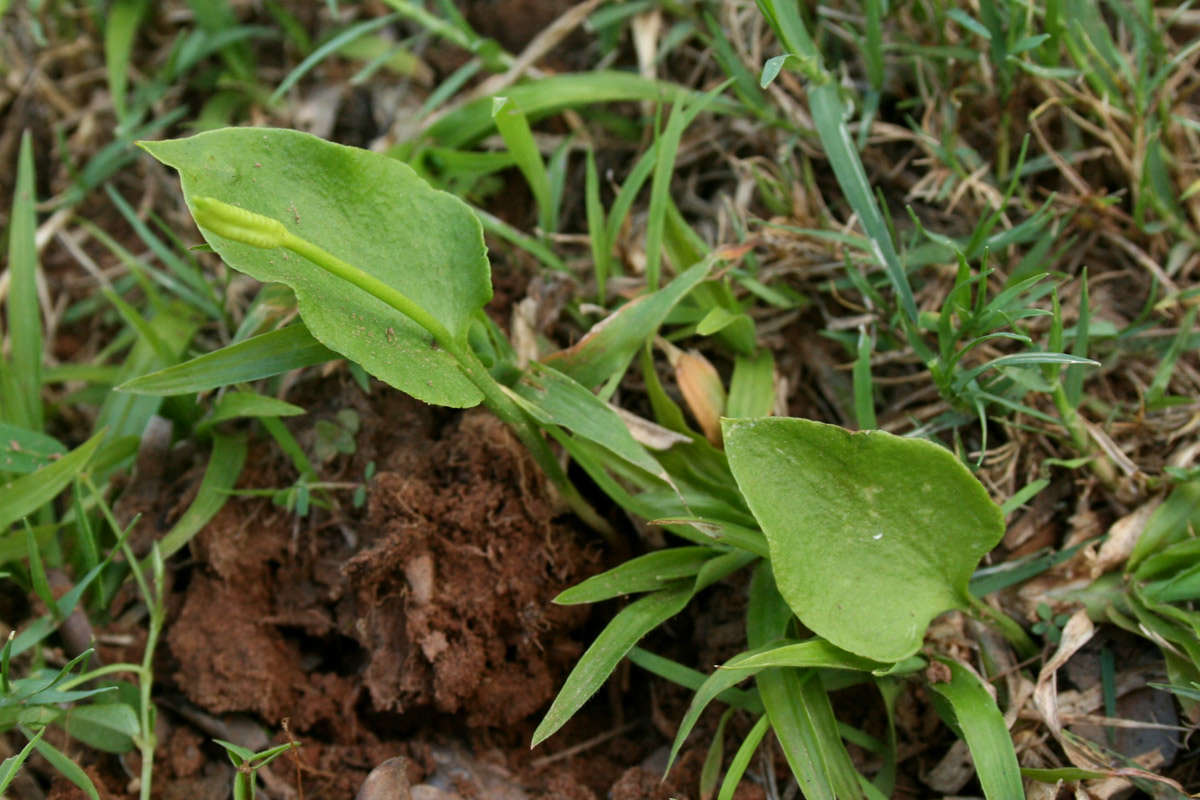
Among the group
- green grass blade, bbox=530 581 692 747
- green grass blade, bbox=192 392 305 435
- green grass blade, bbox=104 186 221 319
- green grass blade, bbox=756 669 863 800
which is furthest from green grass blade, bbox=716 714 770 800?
green grass blade, bbox=104 186 221 319

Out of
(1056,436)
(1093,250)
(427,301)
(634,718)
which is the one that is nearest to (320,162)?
(427,301)

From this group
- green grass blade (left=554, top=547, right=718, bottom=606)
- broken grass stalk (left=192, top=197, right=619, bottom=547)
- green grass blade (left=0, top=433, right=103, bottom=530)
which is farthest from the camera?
green grass blade (left=0, top=433, right=103, bottom=530)

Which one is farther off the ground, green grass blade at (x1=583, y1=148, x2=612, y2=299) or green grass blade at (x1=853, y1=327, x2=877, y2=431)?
green grass blade at (x1=583, y1=148, x2=612, y2=299)

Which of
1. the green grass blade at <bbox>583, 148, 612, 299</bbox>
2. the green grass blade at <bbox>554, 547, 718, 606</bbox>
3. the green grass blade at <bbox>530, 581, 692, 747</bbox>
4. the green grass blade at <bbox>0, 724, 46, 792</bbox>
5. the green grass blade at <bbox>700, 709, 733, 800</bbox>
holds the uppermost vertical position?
the green grass blade at <bbox>583, 148, 612, 299</bbox>

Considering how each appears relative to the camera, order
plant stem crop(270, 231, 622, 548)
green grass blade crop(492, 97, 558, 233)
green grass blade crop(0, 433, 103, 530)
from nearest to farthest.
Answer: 1. plant stem crop(270, 231, 622, 548)
2. green grass blade crop(0, 433, 103, 530)
3. green grass blade crop(492, 97, 558, 233)

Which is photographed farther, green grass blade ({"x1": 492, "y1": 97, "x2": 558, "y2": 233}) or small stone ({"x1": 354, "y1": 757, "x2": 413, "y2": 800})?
green grass blade ({"x1": 492, "y1": 97, "x2": 558, "y2": 233})

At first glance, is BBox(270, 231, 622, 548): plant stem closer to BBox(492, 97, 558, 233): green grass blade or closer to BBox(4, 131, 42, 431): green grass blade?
BBox(492, 97, 558, 233): green grass blade

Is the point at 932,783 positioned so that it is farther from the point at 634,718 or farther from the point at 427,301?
the point at 427,301
